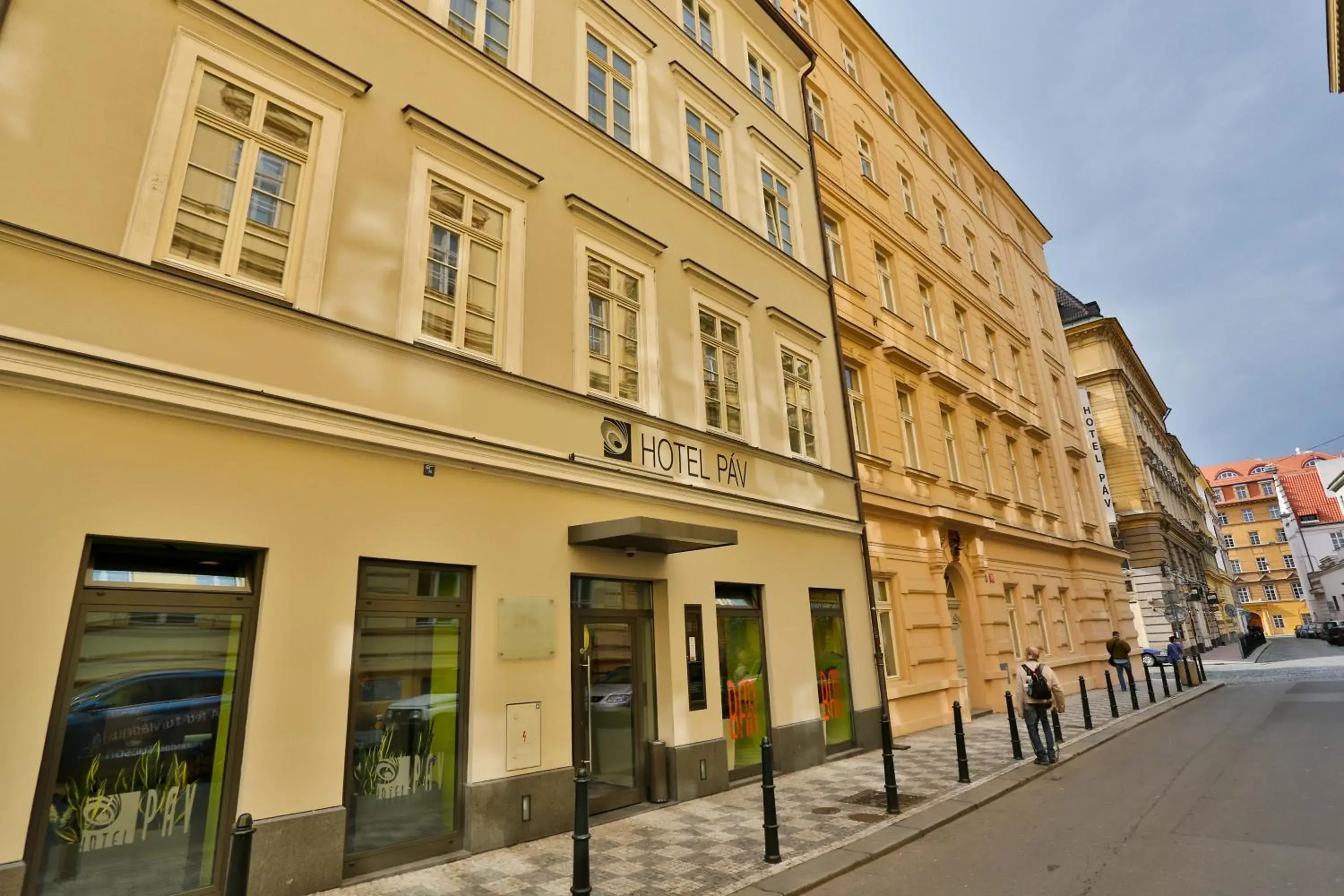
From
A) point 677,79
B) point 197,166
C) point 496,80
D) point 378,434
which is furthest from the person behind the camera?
point 677,79

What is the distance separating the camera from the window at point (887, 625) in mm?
→ 14195

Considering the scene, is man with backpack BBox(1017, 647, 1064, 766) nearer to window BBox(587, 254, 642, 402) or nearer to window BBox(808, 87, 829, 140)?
window BBox(587, 254, 642, 402)

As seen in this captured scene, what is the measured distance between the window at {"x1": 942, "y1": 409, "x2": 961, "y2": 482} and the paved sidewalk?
26.8 feet

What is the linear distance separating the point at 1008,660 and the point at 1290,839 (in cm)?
1160

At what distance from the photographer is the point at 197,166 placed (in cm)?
618

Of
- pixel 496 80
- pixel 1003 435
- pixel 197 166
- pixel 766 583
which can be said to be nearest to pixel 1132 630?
pixel 1003 435

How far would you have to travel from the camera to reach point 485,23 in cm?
911

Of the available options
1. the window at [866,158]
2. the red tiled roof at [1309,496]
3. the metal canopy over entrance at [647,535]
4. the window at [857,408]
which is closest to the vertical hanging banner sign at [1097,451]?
the window at [866,158]

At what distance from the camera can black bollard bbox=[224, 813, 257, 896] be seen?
3.35 meters

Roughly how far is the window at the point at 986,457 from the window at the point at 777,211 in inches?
347

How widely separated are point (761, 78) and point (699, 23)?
7.11 ft

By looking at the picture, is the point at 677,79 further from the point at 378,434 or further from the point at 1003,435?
the point at 1003,435

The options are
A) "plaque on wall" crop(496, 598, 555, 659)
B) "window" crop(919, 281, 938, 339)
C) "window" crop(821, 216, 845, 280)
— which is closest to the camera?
"plaque on wall" crop(496, 598, 555, 659)

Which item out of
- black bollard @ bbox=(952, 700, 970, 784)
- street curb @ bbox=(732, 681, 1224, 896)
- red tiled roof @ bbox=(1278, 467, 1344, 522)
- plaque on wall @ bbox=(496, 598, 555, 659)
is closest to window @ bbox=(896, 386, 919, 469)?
street curb @ bbox=(732, 681, 1224, 896)
